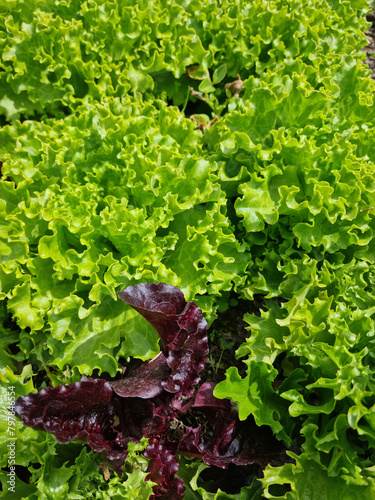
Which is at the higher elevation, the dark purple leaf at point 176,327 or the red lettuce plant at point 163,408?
the dark purple leaf at point 176,327

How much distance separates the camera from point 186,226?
115 inches

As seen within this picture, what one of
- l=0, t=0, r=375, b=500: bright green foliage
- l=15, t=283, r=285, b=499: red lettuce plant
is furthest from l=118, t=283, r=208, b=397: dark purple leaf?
l=0, t=0, r=375, b=500: bright green foliage

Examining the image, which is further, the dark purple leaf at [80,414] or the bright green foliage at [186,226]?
the bright green foliage at [186,226]

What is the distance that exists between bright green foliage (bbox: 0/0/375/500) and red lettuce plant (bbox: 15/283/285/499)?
0.44ft

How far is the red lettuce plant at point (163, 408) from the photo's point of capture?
90.8 inches

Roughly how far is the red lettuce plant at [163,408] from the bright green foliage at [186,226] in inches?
5.3

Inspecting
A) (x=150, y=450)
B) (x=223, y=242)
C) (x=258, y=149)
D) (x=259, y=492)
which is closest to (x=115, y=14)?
(x=258, y=149)

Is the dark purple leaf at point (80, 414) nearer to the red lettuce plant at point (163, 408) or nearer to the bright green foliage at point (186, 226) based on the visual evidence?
the red lettuce plant at point (163, 408)

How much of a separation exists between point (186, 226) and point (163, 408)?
113cm

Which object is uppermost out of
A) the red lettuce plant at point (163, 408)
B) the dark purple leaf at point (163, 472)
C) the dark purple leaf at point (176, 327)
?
the dark purple leaf at point (176, 327)

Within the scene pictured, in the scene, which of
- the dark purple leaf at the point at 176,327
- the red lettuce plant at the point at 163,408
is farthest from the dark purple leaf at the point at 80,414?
the dark purple leaf at the point at 176,327

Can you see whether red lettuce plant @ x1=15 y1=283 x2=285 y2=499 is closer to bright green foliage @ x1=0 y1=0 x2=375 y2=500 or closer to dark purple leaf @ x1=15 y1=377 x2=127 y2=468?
dark purple leaf @ x1=15 y1=377 x2=127 y2=468

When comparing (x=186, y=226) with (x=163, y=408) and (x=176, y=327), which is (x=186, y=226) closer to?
(x=176, y=327)

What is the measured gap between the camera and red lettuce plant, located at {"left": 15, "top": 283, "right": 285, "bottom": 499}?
7.57 ft
